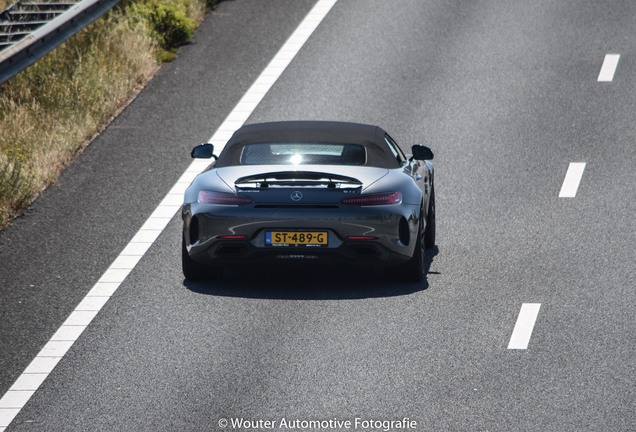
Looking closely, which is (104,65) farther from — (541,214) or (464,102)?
(541,214)

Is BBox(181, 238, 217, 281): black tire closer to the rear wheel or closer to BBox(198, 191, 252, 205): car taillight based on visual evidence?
the rear wheel

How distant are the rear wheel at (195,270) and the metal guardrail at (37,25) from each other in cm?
425

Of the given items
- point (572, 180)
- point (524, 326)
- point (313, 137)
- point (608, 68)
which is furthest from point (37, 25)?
point (524, 326)

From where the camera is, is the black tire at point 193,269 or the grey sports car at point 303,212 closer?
the grey sports car at point 303,212

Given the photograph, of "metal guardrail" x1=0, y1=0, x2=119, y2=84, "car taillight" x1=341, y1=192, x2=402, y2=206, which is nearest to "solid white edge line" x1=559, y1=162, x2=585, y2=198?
"car taillight" x1=341, y1=192, x2=402, y2=206

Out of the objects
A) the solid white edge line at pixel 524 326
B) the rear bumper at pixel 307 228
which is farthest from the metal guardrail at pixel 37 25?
the solid white edge line at pixel 524 326

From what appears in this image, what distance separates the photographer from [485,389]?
1037cm

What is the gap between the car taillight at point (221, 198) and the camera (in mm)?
12789

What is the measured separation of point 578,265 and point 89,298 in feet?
14.1

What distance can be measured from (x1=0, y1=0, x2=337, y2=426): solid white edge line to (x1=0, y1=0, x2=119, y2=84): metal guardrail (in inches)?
86.2

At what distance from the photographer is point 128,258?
46.7 ft

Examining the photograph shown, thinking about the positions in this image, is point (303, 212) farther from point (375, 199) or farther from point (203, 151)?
point (203, 151)

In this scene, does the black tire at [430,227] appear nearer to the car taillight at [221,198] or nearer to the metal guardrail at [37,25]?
the car taillight at [221,198]

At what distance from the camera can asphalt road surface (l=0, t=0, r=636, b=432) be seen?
33.6 feet
